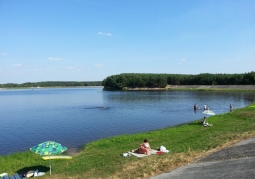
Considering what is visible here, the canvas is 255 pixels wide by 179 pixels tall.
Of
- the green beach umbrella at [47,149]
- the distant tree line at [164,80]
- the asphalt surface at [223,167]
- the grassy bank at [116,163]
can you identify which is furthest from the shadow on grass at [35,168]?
the distant tree line at [164,80]

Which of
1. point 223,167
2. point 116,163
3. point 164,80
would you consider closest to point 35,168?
point 116,163

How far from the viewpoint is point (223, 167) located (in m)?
14.5

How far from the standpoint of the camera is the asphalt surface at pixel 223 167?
1331cm

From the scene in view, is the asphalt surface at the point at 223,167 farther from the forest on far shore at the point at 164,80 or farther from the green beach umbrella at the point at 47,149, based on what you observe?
the forest on far shore at the point at 164,80

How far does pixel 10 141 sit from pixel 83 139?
9580mm

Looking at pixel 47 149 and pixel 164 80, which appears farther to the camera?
pixel 164 80

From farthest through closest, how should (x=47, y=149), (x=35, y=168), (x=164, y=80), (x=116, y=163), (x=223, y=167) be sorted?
(x=164, y=80) < (x=35, y=168) < (x=116, y=163) < (x=47, y=149) < (x=223, y=167)

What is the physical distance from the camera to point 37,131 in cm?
3888

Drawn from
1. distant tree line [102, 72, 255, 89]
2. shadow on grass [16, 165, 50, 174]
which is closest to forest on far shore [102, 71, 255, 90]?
distant tree line [102, 72, 255, 89]

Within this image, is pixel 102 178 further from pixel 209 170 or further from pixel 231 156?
pixel 231 156

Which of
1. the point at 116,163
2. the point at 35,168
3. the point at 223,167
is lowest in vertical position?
the point at 35,168

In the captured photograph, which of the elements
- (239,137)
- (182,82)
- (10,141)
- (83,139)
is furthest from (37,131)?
(182,82)

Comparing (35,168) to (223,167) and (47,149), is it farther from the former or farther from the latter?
(223,167)

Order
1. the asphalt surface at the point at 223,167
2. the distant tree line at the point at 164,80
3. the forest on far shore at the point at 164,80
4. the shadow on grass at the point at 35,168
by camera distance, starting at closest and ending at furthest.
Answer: the asphalt surface at the point at 223,167 → the shadow on grass at the point at 35,168 → the distant tree line at the point at 164,80 → the forest on far shore at the point at 164,80
